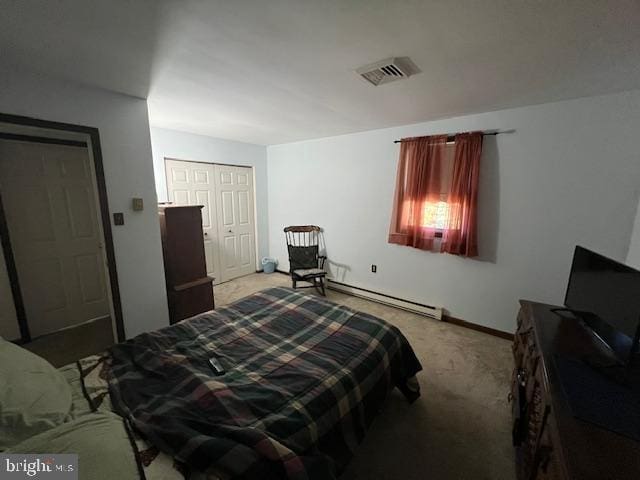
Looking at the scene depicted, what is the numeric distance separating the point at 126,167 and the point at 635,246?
4327 mm

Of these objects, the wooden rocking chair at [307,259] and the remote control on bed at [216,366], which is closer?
the remote control on bed at [216,366]

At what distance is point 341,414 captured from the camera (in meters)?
1.21

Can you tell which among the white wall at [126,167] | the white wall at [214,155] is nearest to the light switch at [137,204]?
the white wall at [126,167]

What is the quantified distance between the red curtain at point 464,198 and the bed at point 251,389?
1.50 metres

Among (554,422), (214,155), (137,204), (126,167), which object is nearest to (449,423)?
(554,422)

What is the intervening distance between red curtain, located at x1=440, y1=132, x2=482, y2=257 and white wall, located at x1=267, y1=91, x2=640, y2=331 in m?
0.11

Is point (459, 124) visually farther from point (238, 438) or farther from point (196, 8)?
point (238, 438)

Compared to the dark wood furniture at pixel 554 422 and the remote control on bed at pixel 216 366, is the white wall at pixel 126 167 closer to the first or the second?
the remote control on bed at pixel 216 366

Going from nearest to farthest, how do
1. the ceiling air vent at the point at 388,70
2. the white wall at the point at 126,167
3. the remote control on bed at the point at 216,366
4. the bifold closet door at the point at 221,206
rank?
the remote control on bed at the point at 216,366 → the ceiling air vent at the point at 388,70 → the white wall at the point at 126,167 → the bifold closet door at the point at 221,206

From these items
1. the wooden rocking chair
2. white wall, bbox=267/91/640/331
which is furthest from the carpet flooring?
the wooden rocking chair

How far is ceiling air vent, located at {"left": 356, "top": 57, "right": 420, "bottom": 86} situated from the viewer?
5.16 feet

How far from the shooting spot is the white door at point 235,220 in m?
4.12

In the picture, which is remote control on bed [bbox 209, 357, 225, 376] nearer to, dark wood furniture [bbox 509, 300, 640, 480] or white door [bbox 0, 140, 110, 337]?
dark wood furniture [bbox 509, 300, 640, 480]

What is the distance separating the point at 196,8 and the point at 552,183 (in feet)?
9.95
